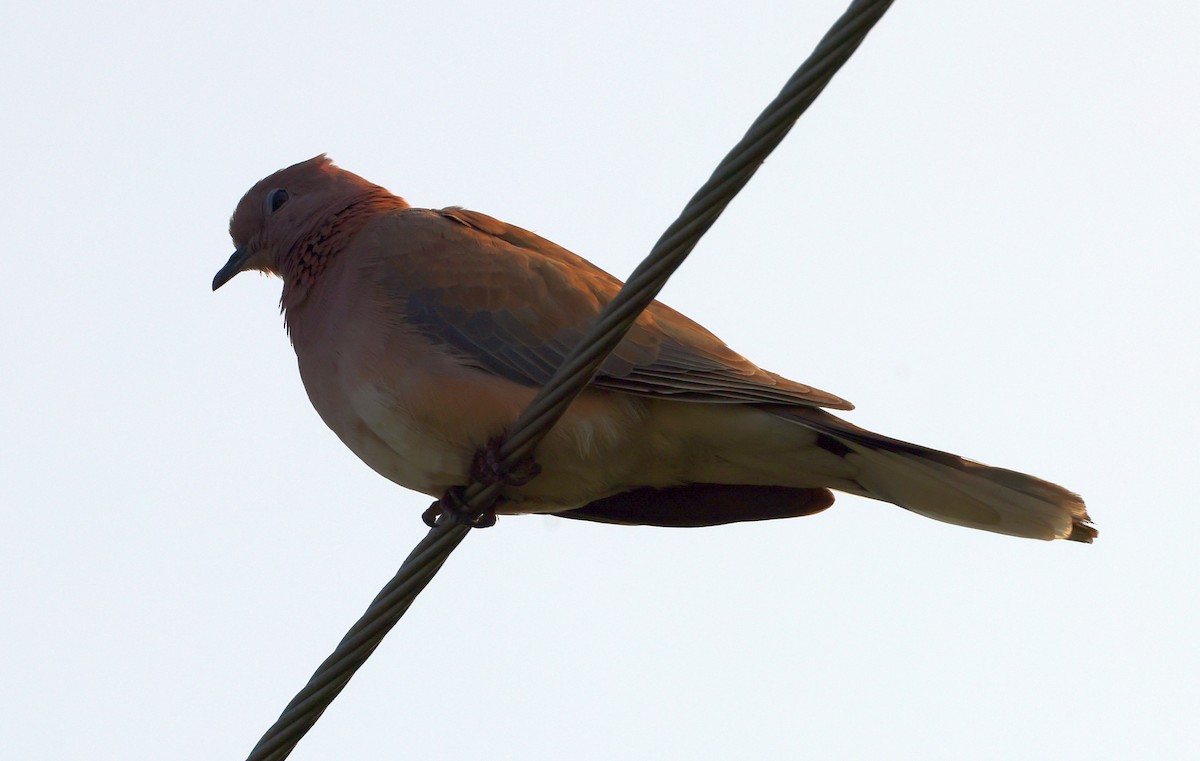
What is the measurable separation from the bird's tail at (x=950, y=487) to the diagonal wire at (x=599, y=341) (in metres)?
1.20

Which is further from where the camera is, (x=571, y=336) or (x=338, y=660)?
(x=571, y=336)

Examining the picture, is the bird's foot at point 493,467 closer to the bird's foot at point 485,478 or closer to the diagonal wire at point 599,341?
the bird's foot at point 485,478

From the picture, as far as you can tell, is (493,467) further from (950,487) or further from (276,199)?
(276,199)

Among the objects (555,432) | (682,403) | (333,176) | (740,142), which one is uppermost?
(333,176)

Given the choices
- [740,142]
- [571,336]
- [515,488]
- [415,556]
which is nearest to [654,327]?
[571,336]

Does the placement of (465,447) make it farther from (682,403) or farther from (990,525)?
(990,525)

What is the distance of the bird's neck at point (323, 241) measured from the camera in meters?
4.64

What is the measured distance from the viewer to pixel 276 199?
519 cm

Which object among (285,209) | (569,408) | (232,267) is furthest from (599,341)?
(232,267)

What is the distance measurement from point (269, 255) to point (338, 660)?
2.52 meters

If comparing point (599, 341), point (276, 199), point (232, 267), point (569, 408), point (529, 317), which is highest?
point (276, 199)

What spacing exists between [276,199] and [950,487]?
2726 millimetres

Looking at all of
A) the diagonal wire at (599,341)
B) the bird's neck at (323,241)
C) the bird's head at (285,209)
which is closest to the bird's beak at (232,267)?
the bird's head at (285,209)

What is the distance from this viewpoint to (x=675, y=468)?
167 inches
